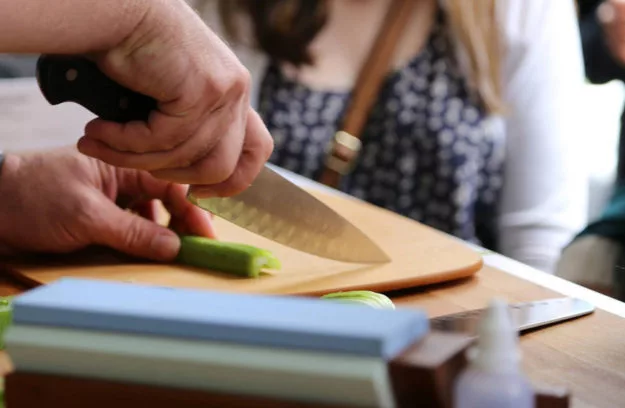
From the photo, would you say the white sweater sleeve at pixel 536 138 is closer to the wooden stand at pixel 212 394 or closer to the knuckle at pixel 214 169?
the knuckle at pixel 214 169

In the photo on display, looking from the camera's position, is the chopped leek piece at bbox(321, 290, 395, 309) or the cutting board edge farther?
the cutting board edge

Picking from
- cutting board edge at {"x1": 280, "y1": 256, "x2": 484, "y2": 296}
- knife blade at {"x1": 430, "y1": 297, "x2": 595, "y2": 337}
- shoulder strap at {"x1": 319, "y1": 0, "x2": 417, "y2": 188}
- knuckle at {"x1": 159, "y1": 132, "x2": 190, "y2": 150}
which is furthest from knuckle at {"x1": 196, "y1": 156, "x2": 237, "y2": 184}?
shoulder strap at {"x1": 319, "y1": 0, "x2": 417, "y2": 188}

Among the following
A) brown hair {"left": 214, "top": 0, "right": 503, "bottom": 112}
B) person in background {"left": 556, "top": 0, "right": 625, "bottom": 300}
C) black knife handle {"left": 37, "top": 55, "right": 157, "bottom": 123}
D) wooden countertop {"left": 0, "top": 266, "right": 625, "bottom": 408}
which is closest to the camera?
wooden countertop {"left": 0, "top": 266, "right": 625, "bottom": 408}

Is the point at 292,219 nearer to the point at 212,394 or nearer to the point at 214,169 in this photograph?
the point at 214,169

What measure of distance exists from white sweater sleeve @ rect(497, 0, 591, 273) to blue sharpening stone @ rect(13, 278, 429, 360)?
65.1 inches

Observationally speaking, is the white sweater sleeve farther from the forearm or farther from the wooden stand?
the wooden stand

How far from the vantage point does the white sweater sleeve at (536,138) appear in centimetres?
229

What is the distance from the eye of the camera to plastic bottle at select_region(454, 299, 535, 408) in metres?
0.64

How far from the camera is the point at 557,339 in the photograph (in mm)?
1099

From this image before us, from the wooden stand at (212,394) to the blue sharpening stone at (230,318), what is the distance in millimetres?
15

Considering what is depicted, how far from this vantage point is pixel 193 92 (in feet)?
3.64

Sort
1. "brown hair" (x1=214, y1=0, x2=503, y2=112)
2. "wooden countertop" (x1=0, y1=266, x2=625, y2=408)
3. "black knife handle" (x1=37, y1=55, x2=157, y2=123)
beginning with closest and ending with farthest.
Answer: "wooden countertop" (x1=0, y1=266, x2=625, y2=408), "black knife handle" (x1=37, y1=55, x2=157, y2=123), "brown hair" (x1=214, y1=0, x2=503, y2=112)

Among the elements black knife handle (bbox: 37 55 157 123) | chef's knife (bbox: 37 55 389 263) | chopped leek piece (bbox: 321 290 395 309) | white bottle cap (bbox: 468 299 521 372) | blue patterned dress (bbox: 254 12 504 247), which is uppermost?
white bottle cap (bbox: 468 299 521 372)

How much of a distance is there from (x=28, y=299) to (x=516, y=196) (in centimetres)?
174
